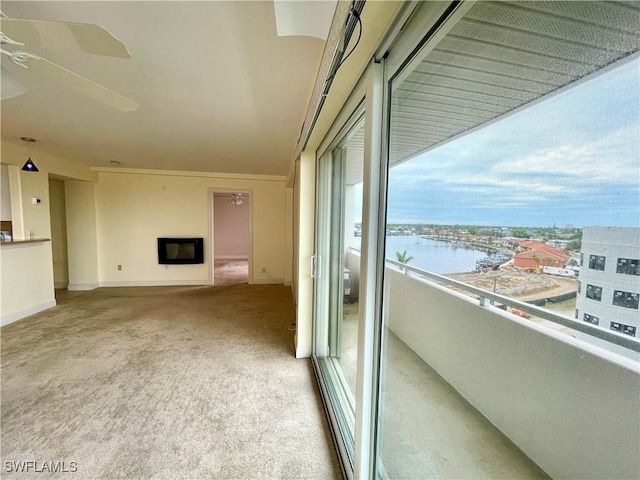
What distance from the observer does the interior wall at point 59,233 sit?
5.18 m

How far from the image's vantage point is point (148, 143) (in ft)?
11.5

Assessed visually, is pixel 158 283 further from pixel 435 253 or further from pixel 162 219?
pixel 435 253

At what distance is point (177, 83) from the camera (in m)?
1.93

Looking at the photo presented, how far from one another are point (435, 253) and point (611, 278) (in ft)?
1.44

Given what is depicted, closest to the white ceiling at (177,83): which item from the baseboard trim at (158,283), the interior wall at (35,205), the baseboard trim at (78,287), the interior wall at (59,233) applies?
the interior wall at (35,205)

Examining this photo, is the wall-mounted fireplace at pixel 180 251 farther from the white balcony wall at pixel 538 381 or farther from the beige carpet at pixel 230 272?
the white balcony wall at pixel 538 381

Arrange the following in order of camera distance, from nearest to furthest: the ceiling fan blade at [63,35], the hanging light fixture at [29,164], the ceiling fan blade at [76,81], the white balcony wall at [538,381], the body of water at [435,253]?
the white balcony wall at [538,381] < the body of water at [435,253] < the ceiling fan blade at [63,35] < the ceiling fan blade at [76,81] < the hanging light fixture at [29,164]

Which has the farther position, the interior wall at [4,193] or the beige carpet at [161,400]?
the interior wall at [4,193]

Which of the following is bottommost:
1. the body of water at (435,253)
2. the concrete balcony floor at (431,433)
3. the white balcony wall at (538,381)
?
the concrete balcony floor at (431,433)

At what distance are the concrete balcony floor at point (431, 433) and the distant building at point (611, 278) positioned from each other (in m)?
0.60

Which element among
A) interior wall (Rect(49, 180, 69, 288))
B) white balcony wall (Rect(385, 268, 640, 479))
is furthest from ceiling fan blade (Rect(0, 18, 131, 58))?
interior wall (Rect(49, 180, 69, 288))

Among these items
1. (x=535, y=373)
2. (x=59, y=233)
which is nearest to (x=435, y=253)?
(x=535, y=373)

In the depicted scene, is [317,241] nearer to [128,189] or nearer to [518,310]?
[518,310]

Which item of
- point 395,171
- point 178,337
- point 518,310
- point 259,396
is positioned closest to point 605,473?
point 518,310
